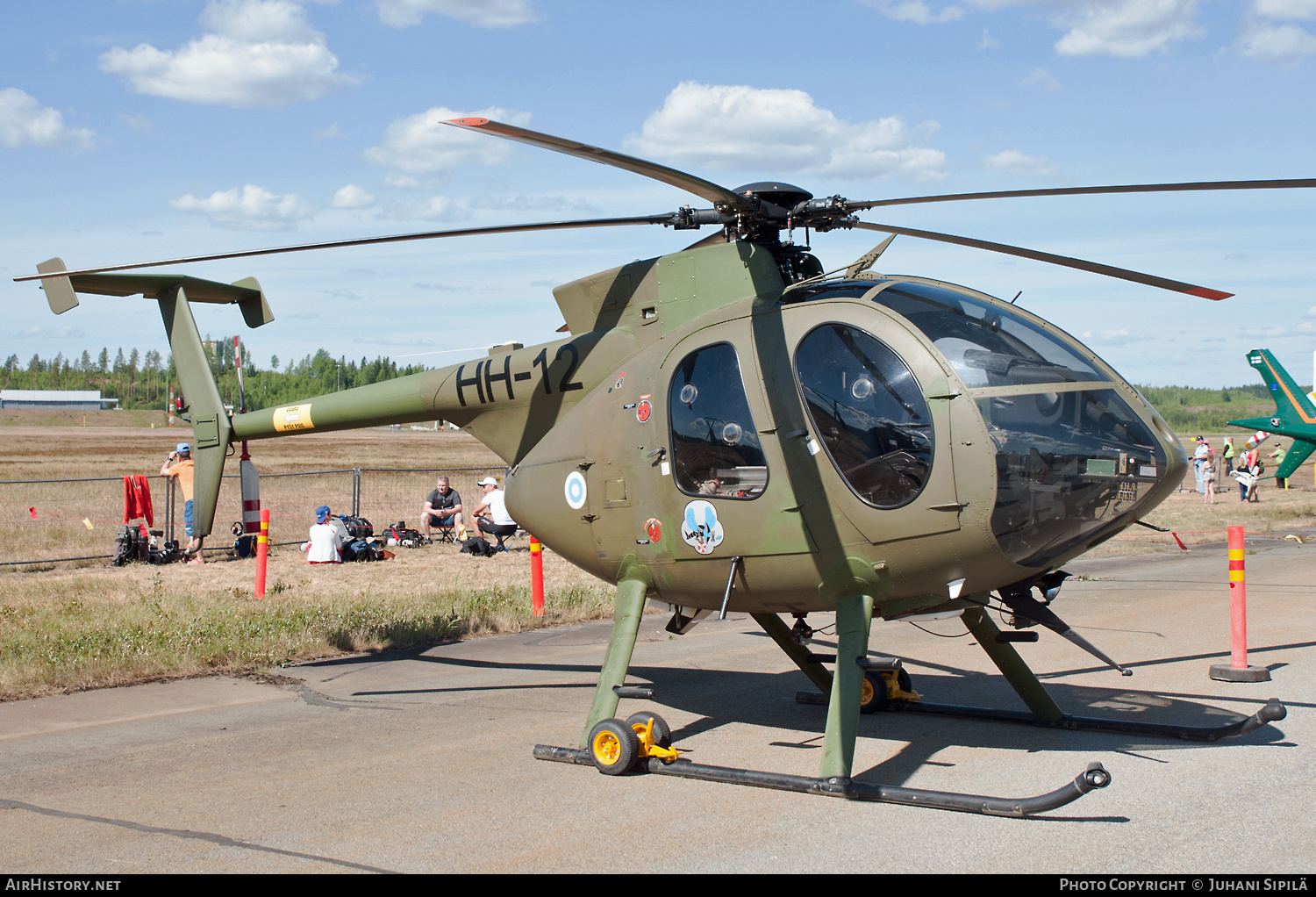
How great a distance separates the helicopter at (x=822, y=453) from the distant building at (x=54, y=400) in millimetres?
190242

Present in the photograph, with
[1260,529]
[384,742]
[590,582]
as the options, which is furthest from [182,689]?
[1260,529]

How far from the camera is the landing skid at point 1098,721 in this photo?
7105 mm

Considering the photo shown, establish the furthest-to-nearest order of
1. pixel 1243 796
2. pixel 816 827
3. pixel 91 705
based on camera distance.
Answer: pixel 91 705, pixel 1243 796, pixel 816 827

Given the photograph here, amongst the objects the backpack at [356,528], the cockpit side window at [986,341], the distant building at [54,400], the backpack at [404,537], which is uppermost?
the distant building at [54,400]

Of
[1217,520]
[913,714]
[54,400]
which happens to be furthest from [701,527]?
[54,400]

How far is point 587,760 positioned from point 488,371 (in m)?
3.62

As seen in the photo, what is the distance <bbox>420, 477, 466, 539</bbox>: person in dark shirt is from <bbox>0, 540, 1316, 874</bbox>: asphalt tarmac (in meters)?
10.8

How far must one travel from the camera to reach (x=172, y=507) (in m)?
20.1

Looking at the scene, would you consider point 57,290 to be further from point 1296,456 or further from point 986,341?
point 1296,456

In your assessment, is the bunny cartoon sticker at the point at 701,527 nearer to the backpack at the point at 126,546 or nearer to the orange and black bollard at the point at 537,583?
the orange and black bollard at the point at 537,583

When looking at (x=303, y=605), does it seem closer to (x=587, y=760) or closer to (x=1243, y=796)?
(x=587, y=760)

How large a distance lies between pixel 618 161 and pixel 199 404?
694cm

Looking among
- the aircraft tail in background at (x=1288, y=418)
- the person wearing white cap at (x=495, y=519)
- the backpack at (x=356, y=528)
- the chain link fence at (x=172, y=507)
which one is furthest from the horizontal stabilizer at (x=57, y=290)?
the aircraft tail in background at (x=1288, y=418)

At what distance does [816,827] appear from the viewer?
18.2ft
